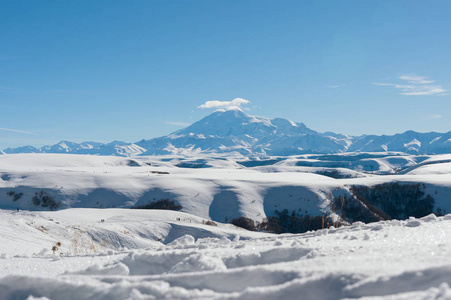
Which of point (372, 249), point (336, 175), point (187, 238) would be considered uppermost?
point (372, 249)

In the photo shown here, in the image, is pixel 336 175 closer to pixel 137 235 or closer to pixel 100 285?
pixel 137 235

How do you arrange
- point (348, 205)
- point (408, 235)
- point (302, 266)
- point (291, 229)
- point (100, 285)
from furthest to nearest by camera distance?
point (348, 205) < point (291, 229) < point (408, 235) < point (302, 266) < point (100, 285)

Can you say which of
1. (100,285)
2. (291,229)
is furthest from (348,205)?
A: (100,285)

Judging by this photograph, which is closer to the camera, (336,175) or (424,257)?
(424,257)

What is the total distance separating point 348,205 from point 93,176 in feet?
123

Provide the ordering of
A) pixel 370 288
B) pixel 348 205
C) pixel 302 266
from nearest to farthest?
pixel 370 288, pixel 302 266, pixel 348 205

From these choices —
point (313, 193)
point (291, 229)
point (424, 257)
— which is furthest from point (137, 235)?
point (313, 193)

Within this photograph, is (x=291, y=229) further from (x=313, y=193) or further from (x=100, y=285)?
(x=100, y=285)

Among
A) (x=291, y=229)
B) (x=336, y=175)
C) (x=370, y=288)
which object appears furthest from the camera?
(x=336, y=175)

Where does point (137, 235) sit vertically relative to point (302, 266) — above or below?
below

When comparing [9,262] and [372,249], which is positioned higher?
[372,249]

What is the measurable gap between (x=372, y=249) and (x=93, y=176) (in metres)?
54.4

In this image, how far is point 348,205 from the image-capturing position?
46.1 meters

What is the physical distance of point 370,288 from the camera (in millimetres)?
1972
